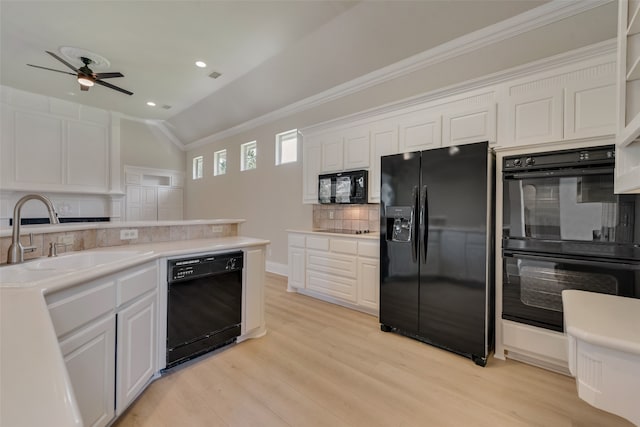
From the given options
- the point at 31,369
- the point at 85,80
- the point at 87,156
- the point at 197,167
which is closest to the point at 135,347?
the point at 31,369

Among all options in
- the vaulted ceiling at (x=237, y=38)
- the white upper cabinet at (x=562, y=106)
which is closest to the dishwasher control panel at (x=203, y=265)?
the white upper cabinet at (x=562, y=106)

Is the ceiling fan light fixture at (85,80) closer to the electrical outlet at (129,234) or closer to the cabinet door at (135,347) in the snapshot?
the electrical outlet at (129,234)

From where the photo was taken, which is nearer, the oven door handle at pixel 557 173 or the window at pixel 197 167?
Answer: the oven door handle at pixel 557 173

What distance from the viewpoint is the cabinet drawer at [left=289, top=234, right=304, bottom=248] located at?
3.96 meters

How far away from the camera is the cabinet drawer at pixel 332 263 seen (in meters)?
3.36

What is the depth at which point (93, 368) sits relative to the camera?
1.40 metres

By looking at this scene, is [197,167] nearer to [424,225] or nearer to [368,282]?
[368,282]

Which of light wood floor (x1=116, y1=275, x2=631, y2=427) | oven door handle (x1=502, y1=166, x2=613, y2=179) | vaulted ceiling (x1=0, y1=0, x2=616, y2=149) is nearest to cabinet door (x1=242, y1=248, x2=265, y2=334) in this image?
light wood floor (x1=116, y1=275, x2=631, y2=427)

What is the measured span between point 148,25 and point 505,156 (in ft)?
14.3

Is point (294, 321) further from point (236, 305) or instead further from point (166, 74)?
point (166, 74)

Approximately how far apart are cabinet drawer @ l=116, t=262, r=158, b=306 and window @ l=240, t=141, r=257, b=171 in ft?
14.3

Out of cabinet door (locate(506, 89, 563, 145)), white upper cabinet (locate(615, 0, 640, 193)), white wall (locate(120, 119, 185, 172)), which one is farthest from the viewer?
white wall (locate(120, 119, 185, 172))

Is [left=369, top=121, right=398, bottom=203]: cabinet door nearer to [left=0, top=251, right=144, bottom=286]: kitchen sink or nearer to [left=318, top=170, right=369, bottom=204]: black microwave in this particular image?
[left=318, top=170, right=369, bottom=204]: black microwave

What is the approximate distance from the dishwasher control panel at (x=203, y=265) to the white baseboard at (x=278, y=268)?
107 inches
